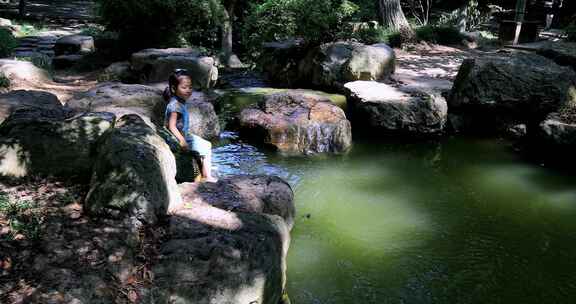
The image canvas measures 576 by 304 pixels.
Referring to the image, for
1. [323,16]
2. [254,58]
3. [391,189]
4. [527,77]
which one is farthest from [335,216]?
[254,58]

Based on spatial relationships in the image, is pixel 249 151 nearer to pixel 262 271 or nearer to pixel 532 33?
pixel 262 271

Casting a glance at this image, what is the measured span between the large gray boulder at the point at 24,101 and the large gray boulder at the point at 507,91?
689 cm

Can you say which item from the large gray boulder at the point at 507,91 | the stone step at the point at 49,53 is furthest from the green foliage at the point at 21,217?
the stone step at the point at 49,53

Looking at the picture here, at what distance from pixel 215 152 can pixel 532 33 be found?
509 inches

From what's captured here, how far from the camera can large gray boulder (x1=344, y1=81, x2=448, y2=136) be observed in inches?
341

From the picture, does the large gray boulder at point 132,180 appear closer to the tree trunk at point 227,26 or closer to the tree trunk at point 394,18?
the tree trunk at point 227,26

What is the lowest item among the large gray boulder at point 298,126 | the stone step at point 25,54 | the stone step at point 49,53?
the large gray boulder at point 298,126

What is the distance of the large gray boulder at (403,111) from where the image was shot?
8664 millimetres

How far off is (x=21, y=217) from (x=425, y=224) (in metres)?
4.20

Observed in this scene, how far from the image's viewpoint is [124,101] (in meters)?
7.11

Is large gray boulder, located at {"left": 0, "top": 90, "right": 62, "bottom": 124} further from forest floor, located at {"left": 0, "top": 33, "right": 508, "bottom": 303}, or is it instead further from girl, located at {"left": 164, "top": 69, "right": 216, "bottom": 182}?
forest floor, located at {"left": 0, "top": 33, "right": 508, "bottom": 303}

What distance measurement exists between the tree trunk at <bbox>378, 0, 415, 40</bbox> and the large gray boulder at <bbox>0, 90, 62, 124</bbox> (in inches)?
478

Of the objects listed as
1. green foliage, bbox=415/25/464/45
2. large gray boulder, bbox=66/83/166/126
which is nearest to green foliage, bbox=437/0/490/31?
green foliage, bbox=415/25/464/45

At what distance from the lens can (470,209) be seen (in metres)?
6.21
